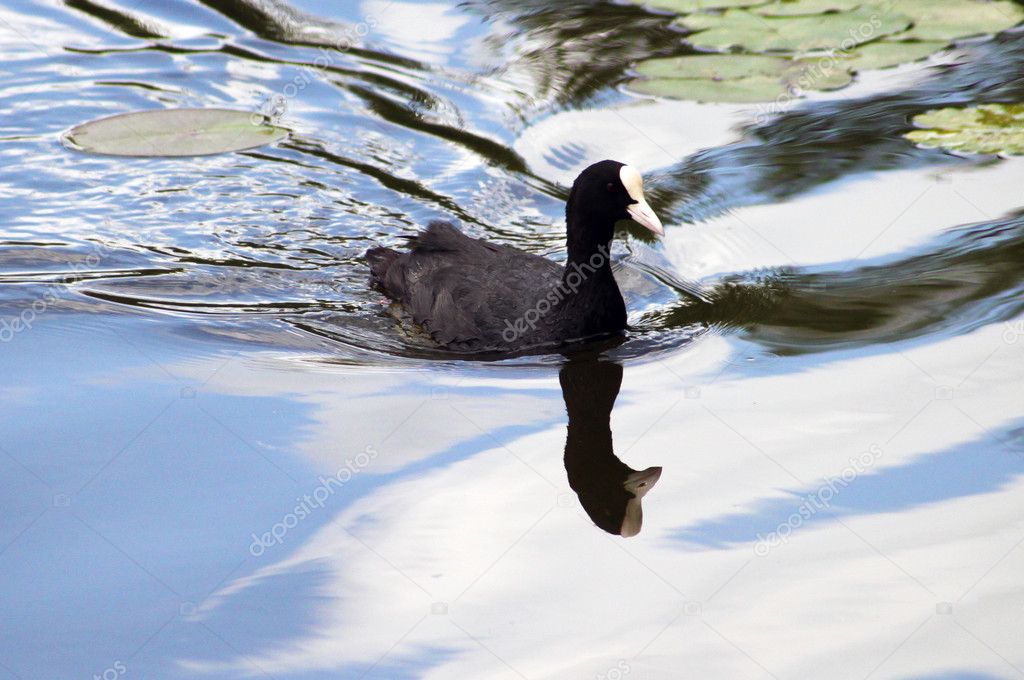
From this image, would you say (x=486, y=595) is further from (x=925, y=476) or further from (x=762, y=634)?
(x=925, y=476)

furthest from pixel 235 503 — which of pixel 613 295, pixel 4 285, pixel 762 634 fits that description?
pixel 4 285

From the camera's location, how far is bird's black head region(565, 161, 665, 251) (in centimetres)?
498

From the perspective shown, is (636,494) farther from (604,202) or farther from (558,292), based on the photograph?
(604,202)

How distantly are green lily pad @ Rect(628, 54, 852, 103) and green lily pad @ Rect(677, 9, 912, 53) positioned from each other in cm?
12

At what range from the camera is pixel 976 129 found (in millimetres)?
6582

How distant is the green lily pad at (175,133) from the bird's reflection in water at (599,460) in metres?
3.16

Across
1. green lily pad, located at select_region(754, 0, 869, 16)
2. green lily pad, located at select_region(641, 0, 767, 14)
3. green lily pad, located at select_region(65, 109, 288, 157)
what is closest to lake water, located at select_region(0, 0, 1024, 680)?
green lily pad, located at select_region(65, 109, 288, 157)

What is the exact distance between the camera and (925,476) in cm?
394

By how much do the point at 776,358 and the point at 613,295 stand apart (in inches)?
30.1

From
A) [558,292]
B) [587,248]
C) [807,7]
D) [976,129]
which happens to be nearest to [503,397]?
[558,292]

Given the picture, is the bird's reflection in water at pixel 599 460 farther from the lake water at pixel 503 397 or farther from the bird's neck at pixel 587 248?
the bird's neck at pixel 587 248

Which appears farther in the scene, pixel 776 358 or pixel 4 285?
pixel 4 285

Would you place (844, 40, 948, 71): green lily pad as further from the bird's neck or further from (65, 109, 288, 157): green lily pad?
(65, 109, 288, 157): green lily pad

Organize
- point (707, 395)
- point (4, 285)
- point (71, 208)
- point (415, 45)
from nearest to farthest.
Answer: point (707, 395) < point (4, 285) < point (71, 208) < point (415, 45)
